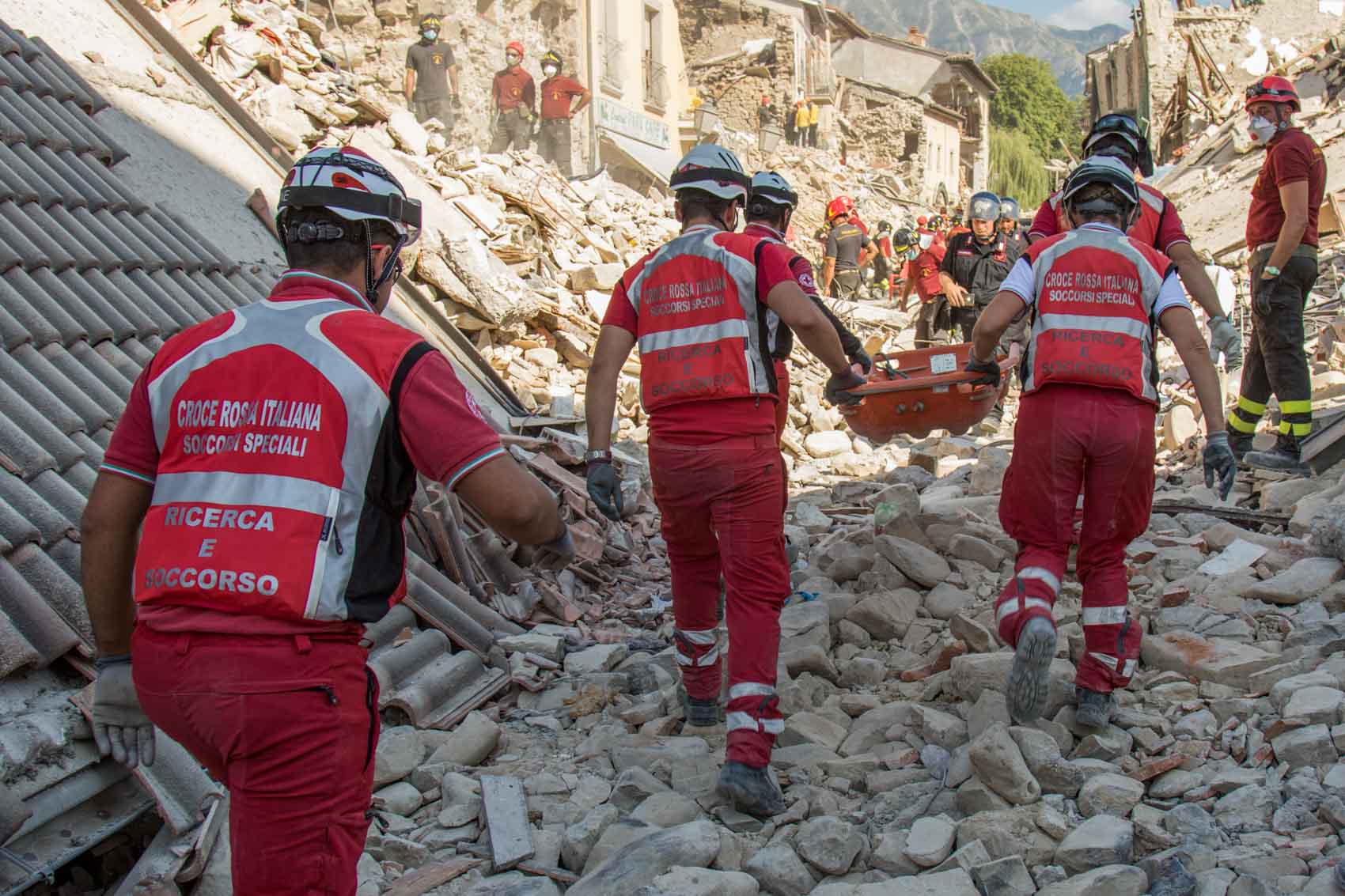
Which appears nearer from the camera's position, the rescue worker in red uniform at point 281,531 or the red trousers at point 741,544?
the rescue worker in red uniform at point 281,531

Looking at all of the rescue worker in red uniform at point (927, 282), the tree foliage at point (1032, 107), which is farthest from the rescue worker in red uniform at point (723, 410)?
the tree foliage at point (1032, 107)

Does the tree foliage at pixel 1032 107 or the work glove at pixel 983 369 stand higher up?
the tree foliage at pixel 1032 107

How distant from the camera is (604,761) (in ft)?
13.9

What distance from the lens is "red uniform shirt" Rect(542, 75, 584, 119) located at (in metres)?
20.4

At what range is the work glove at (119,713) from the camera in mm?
2439

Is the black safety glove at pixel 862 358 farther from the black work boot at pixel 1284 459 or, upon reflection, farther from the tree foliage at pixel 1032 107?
the tree foliage at pixel 1032 107

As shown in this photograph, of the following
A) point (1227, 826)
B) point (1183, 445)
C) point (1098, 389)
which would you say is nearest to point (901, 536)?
point (1098, 389)

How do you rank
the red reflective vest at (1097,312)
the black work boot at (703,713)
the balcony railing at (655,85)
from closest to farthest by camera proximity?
the red reflective vest at (1097,312)
the black work boot at (703,713)
the balcony railing at (655,85)

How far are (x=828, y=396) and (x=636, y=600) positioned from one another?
2.64 meters

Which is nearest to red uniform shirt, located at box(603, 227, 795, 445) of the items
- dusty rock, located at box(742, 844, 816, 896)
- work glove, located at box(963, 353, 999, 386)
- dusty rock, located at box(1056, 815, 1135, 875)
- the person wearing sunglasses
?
work glove, located at box(963, 353, 999, 386)

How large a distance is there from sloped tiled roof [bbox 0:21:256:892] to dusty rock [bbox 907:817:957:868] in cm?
209

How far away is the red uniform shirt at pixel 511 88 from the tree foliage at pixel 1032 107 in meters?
48.4

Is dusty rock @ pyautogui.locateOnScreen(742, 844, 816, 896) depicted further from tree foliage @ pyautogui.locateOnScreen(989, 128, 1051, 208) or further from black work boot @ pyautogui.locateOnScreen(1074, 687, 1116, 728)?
tree foliage @ pyautogui.locateOnScreen(989, 128, 1051, 208)

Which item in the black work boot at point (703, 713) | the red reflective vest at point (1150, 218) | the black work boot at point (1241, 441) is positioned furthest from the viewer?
the black work boot at point (1241, 441)
